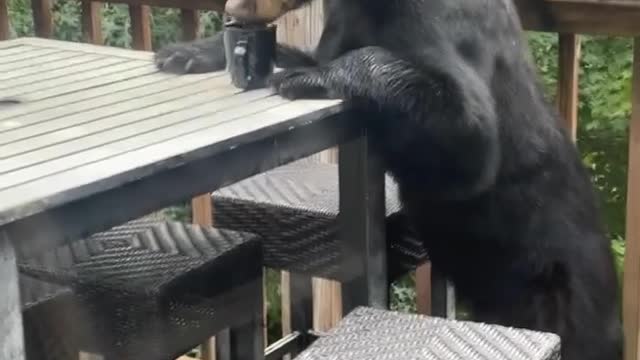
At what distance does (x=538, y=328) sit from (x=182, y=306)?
1.02 meters

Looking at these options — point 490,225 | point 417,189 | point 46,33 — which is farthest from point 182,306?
point 46,33

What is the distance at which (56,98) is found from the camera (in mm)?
2311

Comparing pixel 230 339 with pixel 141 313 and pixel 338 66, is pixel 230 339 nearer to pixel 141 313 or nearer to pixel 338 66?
pixel 141 313

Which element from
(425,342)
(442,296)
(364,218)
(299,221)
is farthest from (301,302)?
(425,342)

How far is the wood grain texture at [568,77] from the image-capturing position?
9.09ft

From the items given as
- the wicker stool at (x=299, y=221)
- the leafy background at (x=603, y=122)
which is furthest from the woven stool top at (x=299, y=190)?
the leafy background at (x=603, y=122)

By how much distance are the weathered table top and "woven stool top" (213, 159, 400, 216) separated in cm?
39

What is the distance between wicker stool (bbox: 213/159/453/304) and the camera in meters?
2.72

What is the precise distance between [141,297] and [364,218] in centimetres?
51

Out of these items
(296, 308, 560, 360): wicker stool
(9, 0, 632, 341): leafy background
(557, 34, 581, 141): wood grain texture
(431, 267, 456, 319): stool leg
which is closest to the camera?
(296, 308, 560, 360): wicker stool

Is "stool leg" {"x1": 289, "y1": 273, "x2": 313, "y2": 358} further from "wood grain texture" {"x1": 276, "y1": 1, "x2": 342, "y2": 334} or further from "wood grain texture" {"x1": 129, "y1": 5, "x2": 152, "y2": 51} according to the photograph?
"wood grain texture" {"x1": 129, "y1": 5, "x2": 152, "y2": 51}

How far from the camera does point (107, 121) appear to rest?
2.09 meters

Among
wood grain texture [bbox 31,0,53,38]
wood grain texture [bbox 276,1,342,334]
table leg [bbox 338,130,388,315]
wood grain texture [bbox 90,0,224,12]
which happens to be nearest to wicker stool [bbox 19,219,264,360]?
table leg [bbox 338,130,388,315]

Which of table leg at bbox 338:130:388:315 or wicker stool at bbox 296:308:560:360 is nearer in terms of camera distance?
wicker stool at bbox 296:308:560:360
